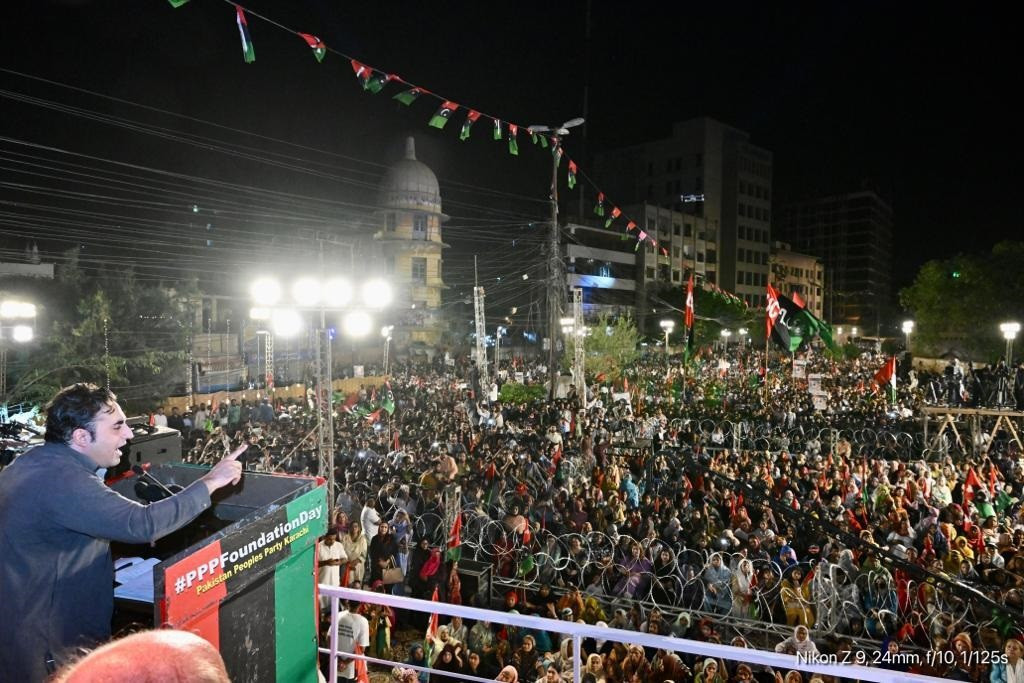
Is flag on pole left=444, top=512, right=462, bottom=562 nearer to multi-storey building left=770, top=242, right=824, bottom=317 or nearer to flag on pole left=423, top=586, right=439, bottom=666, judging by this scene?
flag on pole left=423, top=586, right=439, bottom=666

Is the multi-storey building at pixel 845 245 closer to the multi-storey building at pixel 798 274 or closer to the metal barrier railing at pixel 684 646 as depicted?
the multi-storey building at pixel 798 274

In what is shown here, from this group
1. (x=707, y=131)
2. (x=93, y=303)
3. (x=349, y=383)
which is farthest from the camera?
(x=707, y=131)

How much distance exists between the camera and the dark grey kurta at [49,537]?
7.12ft

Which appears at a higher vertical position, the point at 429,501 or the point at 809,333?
the point at 809,333

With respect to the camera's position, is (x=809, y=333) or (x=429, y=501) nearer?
(x=429, y=501)

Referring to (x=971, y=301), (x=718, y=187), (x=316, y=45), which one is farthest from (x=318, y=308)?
(x=718, y=187)

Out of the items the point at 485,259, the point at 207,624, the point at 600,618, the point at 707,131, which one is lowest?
the point at 600,618

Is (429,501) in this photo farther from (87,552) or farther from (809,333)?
(809,333)

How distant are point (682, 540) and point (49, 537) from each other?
8290mm

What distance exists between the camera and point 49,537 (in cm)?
222

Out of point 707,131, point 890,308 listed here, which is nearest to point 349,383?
point 707,131

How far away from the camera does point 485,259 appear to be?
5716cm

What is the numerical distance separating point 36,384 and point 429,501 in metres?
17.0

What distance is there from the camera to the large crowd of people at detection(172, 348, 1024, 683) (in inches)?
245
